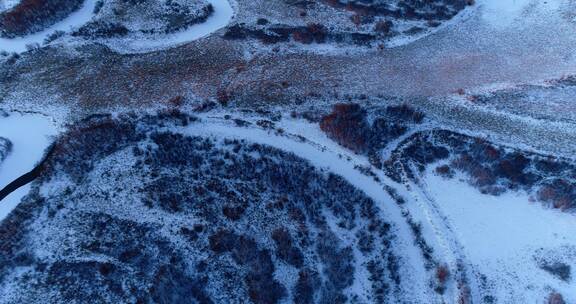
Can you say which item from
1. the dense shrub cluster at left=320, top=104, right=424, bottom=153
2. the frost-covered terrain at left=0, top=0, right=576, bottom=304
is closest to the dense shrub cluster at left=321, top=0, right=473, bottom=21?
the frost-covered terrain at left=0, top=0, right=576, bottom=304

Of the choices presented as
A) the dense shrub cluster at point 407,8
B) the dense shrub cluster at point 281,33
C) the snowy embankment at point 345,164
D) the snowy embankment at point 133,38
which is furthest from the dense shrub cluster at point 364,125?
the snowy embankment at point 133,38

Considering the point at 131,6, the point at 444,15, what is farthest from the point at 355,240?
the point at 131,6

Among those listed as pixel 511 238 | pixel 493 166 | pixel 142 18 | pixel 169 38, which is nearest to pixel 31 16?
pixel 142 18

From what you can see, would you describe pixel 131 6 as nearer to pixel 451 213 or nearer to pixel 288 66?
pixel 288 66

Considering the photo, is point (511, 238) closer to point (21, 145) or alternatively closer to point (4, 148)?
point (21, 145)

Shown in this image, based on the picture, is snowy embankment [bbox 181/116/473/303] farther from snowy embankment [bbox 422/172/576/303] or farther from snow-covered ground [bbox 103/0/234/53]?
snow-covered ground [bbox 103/0/234/53]

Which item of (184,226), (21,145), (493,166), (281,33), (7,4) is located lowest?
(184,226)
